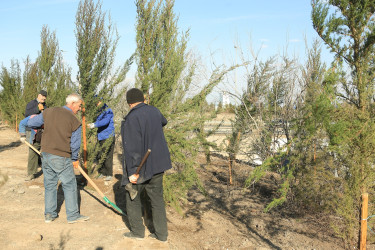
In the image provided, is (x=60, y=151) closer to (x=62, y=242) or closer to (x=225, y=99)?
(x=62, y=242)

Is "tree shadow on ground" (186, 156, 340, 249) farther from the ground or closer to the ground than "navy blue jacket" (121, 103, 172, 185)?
closer to the ground

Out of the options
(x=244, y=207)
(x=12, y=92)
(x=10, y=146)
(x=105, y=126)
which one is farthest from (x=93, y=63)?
(x=12, y=92)

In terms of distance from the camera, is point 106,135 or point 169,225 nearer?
point 169,225

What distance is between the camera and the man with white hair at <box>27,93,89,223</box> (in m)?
4.35

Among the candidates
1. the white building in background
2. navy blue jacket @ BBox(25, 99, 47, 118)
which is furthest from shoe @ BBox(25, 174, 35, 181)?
the white building in background

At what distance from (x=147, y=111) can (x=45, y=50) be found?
32.0 feet

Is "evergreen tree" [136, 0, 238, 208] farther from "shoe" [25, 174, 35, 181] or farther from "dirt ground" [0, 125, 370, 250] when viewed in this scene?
"shoe" [25, 174, 35, 181]

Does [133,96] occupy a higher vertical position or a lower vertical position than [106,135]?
higher

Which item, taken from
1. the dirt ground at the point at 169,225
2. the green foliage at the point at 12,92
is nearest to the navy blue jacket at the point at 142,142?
the dirt ground at the point at 169,225

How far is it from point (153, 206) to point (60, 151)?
4.78 ft

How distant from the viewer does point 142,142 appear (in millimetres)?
3889

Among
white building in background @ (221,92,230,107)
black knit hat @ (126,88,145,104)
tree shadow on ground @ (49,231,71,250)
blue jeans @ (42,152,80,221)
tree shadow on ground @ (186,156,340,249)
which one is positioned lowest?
tree shadow on ground @ (186,156,340,249)

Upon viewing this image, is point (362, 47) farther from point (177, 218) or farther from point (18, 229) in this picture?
point (18, 229)

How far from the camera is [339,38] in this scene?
4.82 m
